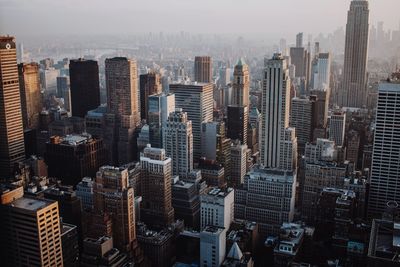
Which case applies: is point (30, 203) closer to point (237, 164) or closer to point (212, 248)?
point (212, 248)

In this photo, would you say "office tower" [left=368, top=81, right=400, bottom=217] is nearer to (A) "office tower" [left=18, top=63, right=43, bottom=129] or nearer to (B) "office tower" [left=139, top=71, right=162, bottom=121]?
(B) "office tower" [left=139, top=71, right=162, bottom=121]

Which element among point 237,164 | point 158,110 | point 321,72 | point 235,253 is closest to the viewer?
point 235,253

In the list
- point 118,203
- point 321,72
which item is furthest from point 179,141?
point 321,72

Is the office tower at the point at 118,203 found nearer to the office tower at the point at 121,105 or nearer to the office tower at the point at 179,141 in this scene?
the office tower at the point at 179,141

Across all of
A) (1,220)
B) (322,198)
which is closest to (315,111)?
(322,198)

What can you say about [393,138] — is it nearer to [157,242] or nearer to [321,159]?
[321,159]

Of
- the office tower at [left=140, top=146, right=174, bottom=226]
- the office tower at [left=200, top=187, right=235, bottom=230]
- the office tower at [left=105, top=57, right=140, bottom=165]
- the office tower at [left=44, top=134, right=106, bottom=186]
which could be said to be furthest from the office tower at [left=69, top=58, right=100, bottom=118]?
the office tower at [left=200, top=187, right=235, bottom=230]
